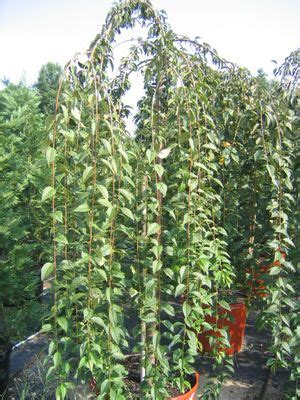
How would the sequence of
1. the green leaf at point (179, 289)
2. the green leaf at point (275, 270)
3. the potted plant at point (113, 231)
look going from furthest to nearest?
the green leaf at point (275, 270) < the green leaf at point (179, 289) < the potted plant at point (113, 231)

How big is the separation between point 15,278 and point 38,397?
0.82 metres

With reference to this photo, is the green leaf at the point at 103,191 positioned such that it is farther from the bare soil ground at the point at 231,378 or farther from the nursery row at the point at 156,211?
the bare soil ground at the point at 231,378

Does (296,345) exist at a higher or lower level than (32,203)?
lower

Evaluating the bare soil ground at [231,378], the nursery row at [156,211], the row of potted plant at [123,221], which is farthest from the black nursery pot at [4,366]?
the row of potted plant at [123,221]

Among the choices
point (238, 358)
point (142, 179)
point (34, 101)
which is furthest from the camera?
point (34, 101)

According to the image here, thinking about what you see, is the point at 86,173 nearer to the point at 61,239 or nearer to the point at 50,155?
the point at 50,155

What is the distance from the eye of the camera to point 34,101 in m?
4.14

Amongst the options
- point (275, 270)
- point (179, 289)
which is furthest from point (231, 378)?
point (179, 289)

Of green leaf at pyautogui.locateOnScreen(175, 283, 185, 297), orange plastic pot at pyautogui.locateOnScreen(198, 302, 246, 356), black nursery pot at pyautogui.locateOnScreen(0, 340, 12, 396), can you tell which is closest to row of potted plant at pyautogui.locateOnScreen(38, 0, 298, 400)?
green leaf at pyautogui.locateOnScreen(175, 283, 185, 297)

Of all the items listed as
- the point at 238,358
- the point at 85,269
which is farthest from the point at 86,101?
the point at 238,358

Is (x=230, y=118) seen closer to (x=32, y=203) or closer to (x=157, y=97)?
(x=157, y=97)

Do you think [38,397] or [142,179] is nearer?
[142,179]

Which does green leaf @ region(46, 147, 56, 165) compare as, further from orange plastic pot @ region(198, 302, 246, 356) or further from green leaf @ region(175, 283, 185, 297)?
orange plastic pot @ region(198, 302, 246, 356)

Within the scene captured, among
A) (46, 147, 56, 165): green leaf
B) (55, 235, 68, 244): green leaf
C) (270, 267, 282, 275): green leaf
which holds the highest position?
(46, 147, 56, 165): green leaf
